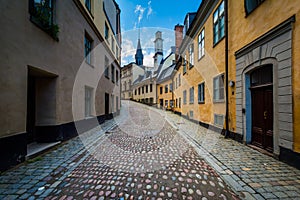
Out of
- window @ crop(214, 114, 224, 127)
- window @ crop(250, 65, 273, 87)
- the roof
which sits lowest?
window @ crop(214, 114, 224, 127)

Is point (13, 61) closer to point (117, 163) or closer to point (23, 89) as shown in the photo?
point (23, 89)

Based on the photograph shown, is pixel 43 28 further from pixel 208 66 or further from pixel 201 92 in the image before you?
pixel 201 92

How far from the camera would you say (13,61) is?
3.36m

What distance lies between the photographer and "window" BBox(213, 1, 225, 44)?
678 centimetres

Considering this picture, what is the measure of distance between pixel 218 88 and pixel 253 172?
4.83 metres

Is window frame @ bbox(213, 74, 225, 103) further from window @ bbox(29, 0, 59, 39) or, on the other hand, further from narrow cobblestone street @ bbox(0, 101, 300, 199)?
window @ bbox(29, 0, 59, 39)

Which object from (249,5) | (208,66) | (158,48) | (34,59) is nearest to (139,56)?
(158,48)

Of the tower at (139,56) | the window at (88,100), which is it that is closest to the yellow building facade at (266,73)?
the window at (88,100)

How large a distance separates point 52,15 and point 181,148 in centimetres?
655

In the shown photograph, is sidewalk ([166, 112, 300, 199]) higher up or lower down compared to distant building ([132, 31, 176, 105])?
lower down

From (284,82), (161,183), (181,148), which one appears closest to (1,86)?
(161,183)

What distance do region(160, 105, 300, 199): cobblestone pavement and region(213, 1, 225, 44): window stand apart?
5.33 metres

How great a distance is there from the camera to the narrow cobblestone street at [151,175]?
2.46 m

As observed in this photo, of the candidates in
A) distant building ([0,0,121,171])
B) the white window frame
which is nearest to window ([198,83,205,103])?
distant building ([0,0,121,171])
